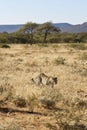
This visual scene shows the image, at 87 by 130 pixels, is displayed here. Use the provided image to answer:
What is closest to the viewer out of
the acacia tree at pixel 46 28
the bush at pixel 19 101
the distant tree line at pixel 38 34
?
the bush at pixel 19 101

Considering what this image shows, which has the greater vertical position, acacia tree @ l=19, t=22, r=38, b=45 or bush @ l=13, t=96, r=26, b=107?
bush @ l=13, t=96, r=26, b=107

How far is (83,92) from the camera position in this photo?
Result: 1107 centimetres

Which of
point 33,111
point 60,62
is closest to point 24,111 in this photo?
point 33,111

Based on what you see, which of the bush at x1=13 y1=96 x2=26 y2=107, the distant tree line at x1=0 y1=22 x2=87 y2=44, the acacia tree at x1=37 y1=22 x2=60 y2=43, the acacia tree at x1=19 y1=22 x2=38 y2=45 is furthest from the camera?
the acacia tree at x1=37 y1=22 x2=60 y2=43

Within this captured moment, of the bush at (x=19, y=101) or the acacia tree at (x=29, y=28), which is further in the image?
the acacia tree at (x=29, y=28)

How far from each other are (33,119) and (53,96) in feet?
5.62

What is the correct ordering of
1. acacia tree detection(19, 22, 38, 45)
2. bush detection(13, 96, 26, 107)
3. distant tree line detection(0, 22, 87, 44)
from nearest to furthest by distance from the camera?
bush detection(13, 96, 26, 107) < distant tree line detection(0, 22, 87, 44) < acacia tree detection(19, 22, 38, 45)

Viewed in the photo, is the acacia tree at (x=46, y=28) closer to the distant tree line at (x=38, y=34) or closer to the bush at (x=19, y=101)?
the distant tree line at (x=38, y=34)

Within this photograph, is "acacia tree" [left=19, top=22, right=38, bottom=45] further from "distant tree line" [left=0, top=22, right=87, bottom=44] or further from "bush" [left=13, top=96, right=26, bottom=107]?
"bush" [left=13, top=96, right=26, bottom=107]

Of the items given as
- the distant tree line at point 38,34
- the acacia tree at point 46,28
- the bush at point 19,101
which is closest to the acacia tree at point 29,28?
the distant tree line at point 38,34

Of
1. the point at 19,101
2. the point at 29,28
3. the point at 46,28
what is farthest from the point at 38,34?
the point at 19,101

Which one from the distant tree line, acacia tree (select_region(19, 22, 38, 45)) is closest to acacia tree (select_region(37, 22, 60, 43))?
the distant tree line

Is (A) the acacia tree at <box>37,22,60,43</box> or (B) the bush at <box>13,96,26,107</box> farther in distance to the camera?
(A) the acacia tree at <box>37,22,60,43</box>

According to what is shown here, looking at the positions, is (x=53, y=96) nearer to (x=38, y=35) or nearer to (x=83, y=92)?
(x=83, y=92)
